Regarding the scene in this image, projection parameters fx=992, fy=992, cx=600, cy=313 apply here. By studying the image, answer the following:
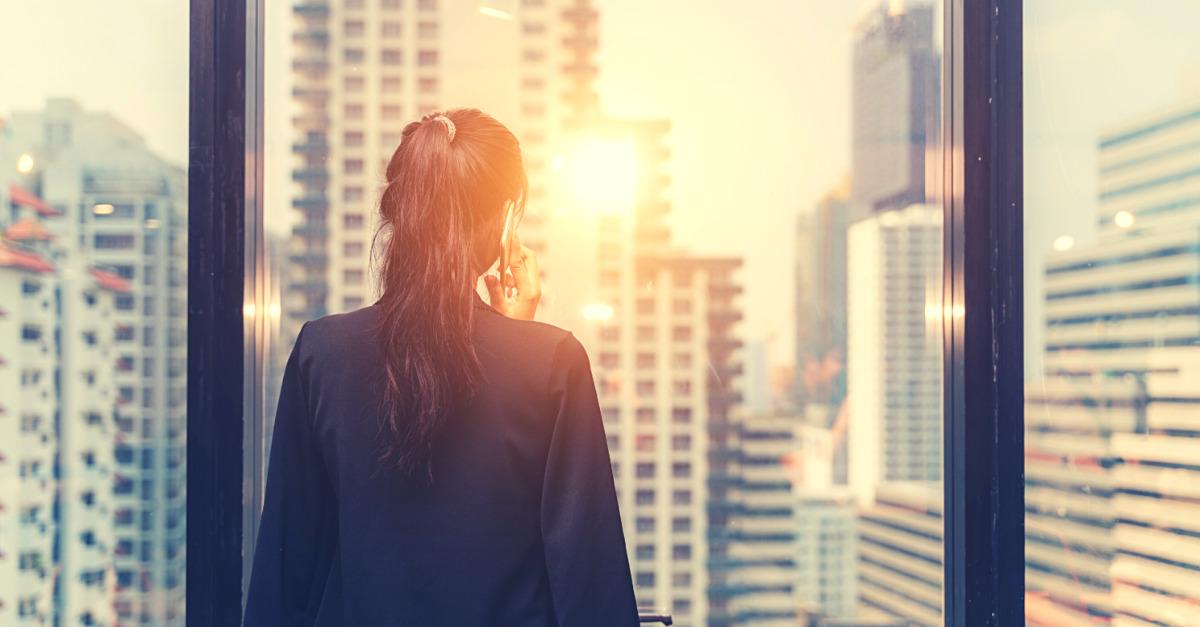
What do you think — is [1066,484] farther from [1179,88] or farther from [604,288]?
[604,288]

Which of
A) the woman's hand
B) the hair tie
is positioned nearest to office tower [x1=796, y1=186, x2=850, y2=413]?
the woman's hand

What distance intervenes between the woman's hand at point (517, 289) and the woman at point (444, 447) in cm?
8

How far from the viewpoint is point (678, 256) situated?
169 cm

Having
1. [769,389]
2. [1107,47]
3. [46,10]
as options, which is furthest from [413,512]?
[1107,47]

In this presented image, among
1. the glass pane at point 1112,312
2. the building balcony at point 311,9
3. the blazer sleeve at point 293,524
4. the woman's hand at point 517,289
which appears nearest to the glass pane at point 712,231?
the building balcony at point 311,9

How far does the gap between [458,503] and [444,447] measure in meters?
0.07

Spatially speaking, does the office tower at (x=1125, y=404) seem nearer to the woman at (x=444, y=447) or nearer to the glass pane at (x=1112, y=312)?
the glass pane at (x=1112, y=312)

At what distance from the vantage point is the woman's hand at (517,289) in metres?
1.36

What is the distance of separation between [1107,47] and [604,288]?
919 mm

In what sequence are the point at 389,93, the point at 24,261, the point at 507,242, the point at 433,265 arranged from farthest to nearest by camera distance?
the point at 389,93
the point at 24,261
the point at 507,242
the point at 433,265

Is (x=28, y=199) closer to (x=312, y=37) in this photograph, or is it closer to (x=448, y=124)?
(x=312, y=37)

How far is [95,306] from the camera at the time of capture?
1600 mm

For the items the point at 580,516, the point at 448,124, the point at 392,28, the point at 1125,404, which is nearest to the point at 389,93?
the point at 392,28

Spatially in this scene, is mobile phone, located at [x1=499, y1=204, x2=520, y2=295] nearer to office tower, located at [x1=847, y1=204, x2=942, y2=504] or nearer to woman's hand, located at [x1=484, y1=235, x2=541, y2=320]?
woman's hand, located at [x1=484, y1=235, x2=541, y2=320]
